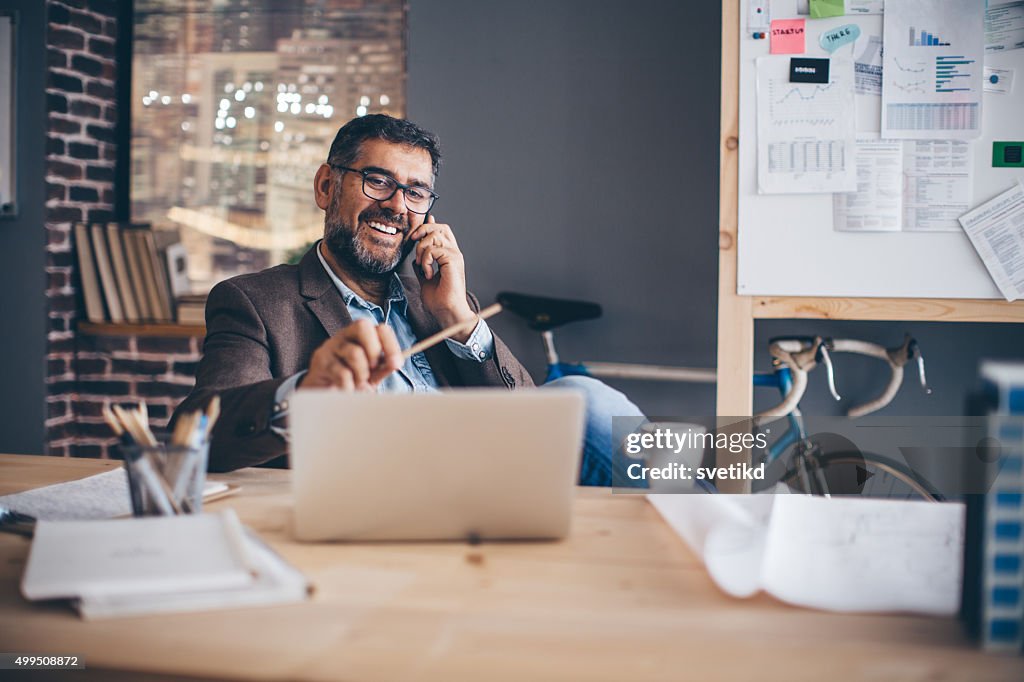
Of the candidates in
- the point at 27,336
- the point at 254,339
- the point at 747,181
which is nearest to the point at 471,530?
the point at 254,339

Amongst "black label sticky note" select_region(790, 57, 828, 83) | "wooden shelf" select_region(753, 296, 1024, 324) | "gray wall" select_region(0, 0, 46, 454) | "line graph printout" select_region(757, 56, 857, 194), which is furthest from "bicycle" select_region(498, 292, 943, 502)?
"gray wall" select_region(0, 0, 46, 454)

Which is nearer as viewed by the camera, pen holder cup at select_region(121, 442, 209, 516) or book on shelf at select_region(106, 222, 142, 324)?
pen holder cup at select_region(121, 442, 209, 516)

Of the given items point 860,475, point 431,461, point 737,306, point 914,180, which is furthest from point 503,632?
point 860,475

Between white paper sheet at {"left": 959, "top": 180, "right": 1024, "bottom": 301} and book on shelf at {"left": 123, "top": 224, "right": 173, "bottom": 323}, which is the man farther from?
book on shelf at {"left": 123, "top": 224, "right": 173, "bottom": 323}

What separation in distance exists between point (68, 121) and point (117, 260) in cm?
60

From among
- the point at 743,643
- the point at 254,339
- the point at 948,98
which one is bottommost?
the point at 743,643

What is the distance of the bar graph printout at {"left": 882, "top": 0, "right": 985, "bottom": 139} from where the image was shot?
2.29 meters

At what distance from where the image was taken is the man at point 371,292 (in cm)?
181

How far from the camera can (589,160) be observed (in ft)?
10.4

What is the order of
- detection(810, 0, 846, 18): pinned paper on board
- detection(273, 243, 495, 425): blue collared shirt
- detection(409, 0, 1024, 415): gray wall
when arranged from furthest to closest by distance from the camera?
1. detection(409, 0, 1024, 415): gray wall
2. detection(810, 0, 846, 18): pinned paper on board
3. detection(273, 243, 495, 425): blue collared shirt

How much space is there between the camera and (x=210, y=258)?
359 centimetres

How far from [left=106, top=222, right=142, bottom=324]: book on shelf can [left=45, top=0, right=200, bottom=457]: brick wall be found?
0.11 meters

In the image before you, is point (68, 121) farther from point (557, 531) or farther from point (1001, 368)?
point (1001, 368)

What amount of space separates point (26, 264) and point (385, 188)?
79.3 inches
